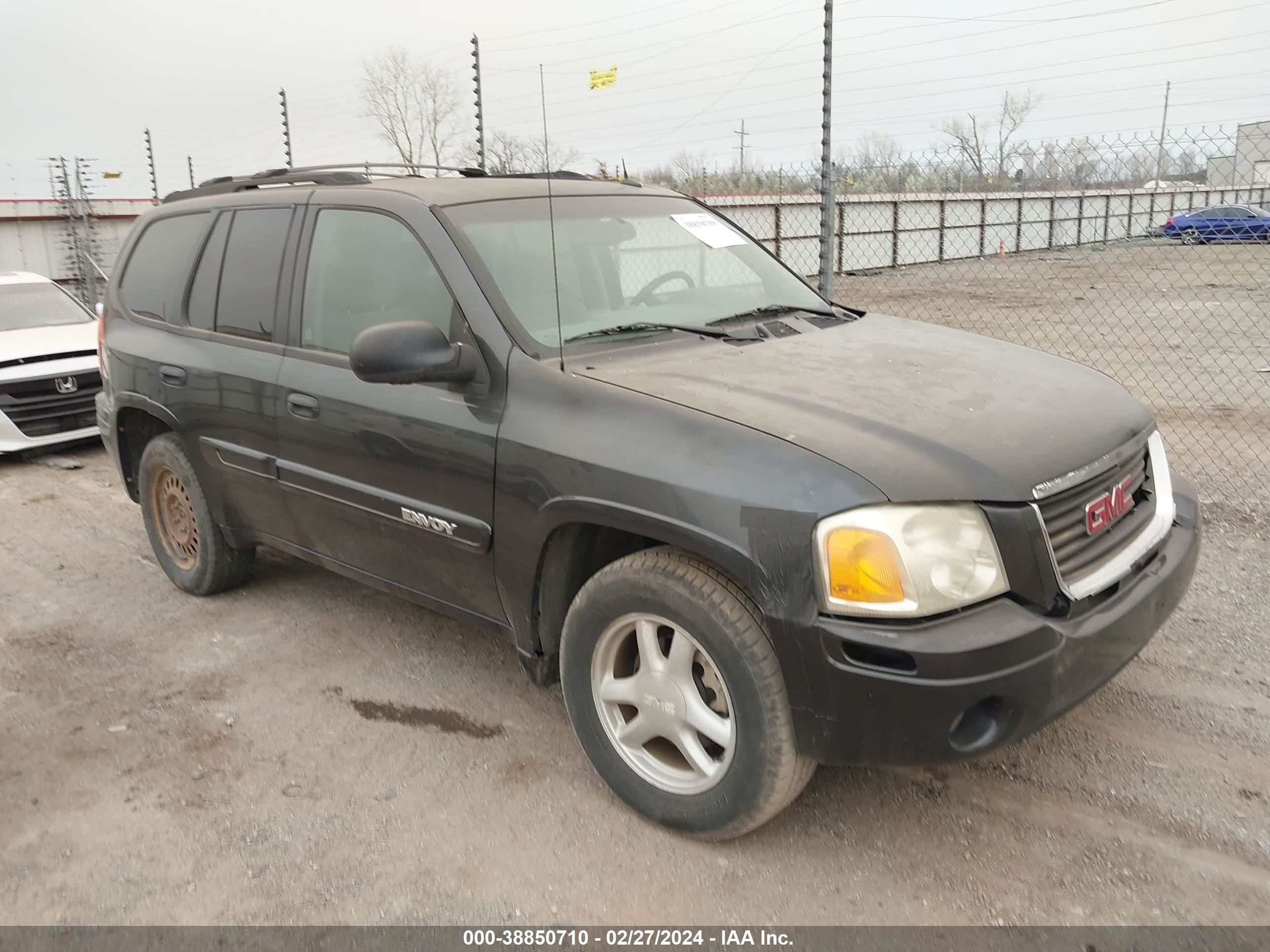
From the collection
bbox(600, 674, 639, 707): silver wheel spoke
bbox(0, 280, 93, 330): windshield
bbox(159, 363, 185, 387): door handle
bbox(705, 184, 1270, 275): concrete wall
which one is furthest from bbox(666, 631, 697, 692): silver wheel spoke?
bbox(705, 184, 1270, 275): concrete wall

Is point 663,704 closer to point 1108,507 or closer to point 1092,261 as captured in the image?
point 1108,507

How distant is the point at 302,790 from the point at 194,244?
8.66 feet

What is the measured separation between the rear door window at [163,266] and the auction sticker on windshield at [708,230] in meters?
2.18

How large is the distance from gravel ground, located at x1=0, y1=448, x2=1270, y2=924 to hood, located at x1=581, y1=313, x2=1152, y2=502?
41.2 inches

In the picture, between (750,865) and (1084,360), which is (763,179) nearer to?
(1084,360)

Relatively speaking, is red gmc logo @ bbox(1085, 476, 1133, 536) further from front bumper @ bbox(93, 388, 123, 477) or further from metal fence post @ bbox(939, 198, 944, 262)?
metal fence post @ bbox(939, 198, 944, 262)

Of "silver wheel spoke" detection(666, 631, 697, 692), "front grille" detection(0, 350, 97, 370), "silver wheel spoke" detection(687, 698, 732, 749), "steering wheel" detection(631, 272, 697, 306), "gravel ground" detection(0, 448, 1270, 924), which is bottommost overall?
"gravel ground" detection(0, 448, 1270, 924)

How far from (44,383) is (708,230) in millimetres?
6339

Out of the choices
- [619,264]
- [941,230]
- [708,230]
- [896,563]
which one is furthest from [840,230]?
[896,563]

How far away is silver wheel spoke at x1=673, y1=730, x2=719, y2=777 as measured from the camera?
2.75 meters

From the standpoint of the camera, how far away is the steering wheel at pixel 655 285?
367cm

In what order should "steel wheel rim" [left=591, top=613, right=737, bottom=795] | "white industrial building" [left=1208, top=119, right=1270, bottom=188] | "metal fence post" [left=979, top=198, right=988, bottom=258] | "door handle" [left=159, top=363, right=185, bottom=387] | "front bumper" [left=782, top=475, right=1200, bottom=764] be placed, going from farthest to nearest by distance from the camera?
"metal fence post" [left=979, top=198, right=988, bottom=258] → "white industrial building" [left=1208, top=119, right=1270, bottom=188] → "door handle" [left=159, top=363, right=185, bottom=387] → "steel wheel rim" [left=591, top=613, right=737, bottom=795] → "front bumper" [left=782, top=475, right=1200, bottom=764]

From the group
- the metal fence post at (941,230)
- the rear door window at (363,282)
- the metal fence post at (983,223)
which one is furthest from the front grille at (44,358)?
the metal fence post at (983,223)

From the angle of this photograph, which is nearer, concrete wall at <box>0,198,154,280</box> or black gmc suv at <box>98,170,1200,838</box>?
black gmc suv at <box>98,170,1200,838</box>
